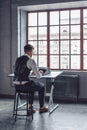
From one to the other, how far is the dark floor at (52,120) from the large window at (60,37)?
1.39 metres

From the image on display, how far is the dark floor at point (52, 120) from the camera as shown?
4.06 meters

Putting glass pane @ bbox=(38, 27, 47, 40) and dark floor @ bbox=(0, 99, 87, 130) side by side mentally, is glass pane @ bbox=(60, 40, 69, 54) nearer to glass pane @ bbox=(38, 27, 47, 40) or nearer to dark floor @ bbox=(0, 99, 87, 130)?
glass pane @ bbox=(38, 27, 47, 40)

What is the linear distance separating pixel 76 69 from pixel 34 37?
1348 mm

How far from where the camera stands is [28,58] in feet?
14.9

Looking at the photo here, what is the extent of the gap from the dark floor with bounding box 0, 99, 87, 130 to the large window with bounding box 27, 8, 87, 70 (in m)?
1.39

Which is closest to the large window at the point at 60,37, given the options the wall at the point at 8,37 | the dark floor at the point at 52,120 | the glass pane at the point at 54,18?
the glass pane at the point at 54,18

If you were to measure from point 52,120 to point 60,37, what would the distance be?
256cm

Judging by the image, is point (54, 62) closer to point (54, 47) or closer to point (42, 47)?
point (54, 47)

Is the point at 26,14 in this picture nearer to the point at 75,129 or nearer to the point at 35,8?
the point at 35,8

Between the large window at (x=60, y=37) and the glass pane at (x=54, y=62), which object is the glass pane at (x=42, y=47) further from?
the glass pane at (x=54, y=62)

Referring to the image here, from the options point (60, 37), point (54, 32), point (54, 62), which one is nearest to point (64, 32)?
point (60, 37)

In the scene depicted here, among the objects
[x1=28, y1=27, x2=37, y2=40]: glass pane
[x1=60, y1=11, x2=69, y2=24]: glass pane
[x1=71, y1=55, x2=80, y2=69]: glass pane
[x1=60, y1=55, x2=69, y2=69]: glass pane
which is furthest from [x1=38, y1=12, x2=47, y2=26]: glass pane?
[x1=71, y1=55, x2=80, y2=69]: glass pane

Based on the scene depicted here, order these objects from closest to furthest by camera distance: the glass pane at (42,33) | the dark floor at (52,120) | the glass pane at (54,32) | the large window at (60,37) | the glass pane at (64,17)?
the dark floor at (52,120) → the large window at (60,37) → the glass pane at (64,17) → the glass pane at (54,32) → the glass pane at (42,33)

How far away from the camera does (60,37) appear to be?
6422 mm
